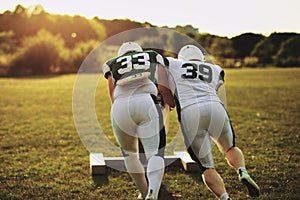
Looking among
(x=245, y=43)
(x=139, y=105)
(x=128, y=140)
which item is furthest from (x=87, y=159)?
(x=245, y=43)

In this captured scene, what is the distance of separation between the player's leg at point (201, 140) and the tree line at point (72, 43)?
35135 mm

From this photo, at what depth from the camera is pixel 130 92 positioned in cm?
469

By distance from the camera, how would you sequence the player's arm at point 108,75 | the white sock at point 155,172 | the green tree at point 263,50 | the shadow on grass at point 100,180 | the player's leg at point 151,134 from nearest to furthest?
1. the white sock at point 155,172
2. the player's leg at point 151,134
3. the player's arm at point 108,75
4. the shadow on grass at point 100,180
5. the green tree at point 263,50

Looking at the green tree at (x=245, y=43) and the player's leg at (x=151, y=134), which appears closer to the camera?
the player's leg at (x=151, y=134)

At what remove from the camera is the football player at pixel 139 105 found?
4.56m

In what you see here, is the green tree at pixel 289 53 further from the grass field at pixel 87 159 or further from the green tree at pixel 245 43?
the grass field at pixel 87 159

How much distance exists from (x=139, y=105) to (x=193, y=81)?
0.62m

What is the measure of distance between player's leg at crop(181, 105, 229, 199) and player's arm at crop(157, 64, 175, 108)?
0.50 metres

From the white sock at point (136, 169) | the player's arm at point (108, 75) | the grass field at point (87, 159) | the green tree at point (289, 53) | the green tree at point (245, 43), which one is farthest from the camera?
the green tree at point (245, 43)

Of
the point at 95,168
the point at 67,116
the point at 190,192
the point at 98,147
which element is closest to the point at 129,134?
the point at 190,192

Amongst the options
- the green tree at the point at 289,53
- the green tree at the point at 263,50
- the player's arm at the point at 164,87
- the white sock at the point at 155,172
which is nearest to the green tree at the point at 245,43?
the green tree at the point at 263,50

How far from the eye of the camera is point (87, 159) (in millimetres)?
7641

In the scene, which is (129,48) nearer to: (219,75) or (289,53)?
(219,75)

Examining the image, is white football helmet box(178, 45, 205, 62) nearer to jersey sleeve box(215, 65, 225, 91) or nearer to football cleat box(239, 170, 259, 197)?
jersey sleeve box(215, 65, 225, 91)
